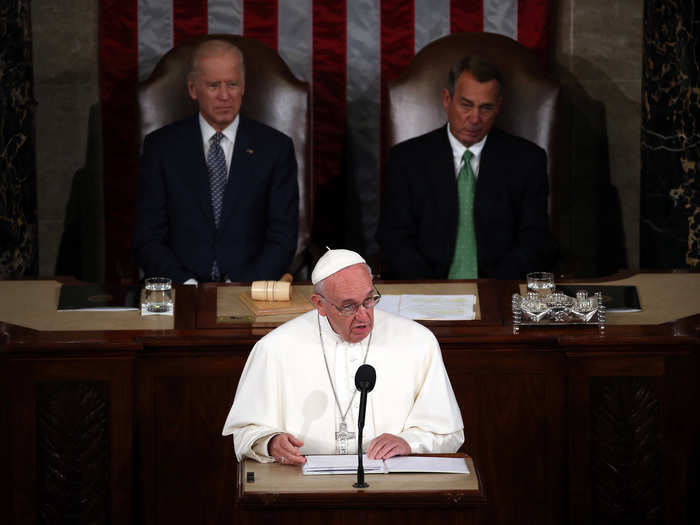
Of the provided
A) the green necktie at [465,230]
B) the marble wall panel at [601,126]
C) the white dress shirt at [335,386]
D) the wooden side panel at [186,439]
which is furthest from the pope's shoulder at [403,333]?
the marble wall panel at [601,126]

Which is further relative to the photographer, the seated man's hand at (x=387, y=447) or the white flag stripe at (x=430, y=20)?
the white flag stripe at (x=430, y=20)

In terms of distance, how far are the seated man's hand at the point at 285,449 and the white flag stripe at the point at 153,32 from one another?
148 inches

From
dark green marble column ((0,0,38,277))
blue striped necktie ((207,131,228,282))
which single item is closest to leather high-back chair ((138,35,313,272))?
blue striped necktie ((207,131,228,282))

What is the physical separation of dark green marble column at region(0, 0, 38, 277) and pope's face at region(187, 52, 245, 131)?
89cm

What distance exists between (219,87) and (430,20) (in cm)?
144

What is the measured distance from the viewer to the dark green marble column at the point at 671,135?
219 inches

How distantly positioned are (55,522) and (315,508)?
138 cm

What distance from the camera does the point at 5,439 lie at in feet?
12.7

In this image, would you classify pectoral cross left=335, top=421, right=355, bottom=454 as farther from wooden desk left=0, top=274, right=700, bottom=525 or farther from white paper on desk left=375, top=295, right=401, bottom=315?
white paper on desk left=375, top=295, right=401, bottom=315

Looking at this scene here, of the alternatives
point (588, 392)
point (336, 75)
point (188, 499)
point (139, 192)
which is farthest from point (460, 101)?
point (188, 499)

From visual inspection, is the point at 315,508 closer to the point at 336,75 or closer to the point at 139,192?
the point at 139,192

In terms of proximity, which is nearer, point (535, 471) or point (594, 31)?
point (535, 471)

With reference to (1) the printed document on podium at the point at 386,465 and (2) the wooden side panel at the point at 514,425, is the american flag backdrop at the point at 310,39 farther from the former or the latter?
(1) the printed document on podium at the point at 386,465

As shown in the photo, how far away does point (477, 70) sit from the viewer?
5730 mm
